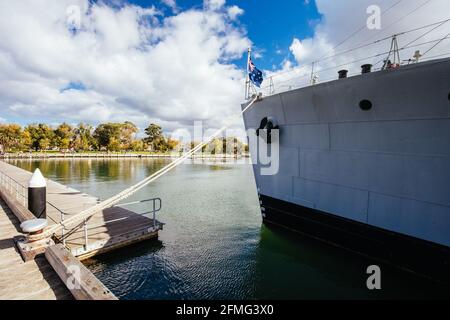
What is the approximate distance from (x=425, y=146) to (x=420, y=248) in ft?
8.00

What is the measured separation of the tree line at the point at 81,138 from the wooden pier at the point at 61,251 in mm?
75160

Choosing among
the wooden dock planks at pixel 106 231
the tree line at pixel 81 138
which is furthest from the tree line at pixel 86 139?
the wooden dock planks at pixel 106 231

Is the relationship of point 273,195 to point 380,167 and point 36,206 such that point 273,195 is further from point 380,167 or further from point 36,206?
A: point 36,206

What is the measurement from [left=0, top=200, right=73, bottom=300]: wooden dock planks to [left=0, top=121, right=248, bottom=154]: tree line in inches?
3121

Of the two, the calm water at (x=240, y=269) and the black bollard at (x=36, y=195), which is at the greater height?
the black bollard at (x=36, y=195)

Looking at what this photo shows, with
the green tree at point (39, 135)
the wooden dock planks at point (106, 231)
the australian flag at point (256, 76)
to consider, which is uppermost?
the green tree at point (39, 135)

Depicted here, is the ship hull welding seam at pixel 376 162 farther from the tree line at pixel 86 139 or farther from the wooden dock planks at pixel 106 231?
the tree line at pixel 86 139

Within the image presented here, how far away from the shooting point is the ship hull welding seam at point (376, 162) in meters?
5.02

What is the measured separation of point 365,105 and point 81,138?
9089cm

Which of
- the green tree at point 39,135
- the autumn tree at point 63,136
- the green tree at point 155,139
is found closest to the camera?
Answer: the green tree at point 39,135

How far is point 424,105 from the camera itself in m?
5.05

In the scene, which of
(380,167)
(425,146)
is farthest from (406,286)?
(425,146)

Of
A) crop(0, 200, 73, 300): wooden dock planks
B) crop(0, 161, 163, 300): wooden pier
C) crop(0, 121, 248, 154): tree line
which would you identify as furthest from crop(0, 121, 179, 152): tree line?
crop(0, 200, 73, 300): wooden dock planks

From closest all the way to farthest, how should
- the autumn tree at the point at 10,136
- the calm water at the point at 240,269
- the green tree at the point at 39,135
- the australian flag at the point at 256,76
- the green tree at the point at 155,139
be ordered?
the calm water at the point at 240,269, the australian flag at the point at 256,76, the autumn tree at the point at 10,136, the green tree at the point at 39,135, the green tree at the point at 155,139
